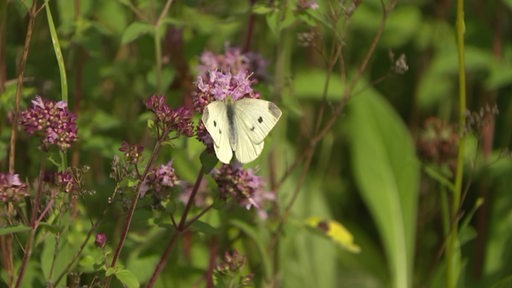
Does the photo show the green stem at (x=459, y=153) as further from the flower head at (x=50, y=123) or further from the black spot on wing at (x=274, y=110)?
the flower head at (x=50, y=123)

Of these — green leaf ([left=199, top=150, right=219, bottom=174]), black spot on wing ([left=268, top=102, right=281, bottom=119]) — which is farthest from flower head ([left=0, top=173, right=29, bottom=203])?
black spot on wing ([left=268, top=102, right=281, bottom=119])

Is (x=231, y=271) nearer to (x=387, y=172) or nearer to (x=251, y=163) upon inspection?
(x=251, y=163)

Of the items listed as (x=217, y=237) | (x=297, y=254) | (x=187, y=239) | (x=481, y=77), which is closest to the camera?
(x=217, y=237)

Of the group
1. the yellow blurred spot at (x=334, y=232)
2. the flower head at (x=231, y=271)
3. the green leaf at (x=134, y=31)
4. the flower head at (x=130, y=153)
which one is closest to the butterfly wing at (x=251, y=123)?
the flower head at (x=130, y=153)

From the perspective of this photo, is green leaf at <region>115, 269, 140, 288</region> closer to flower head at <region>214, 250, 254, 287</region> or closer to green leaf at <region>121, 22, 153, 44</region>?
flower head at <region>214, 250, 254, 287</region>

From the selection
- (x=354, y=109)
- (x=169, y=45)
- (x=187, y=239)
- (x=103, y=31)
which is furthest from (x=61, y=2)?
(x=354, y=109)

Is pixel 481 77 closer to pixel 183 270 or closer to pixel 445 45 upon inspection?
pixel 445 45
